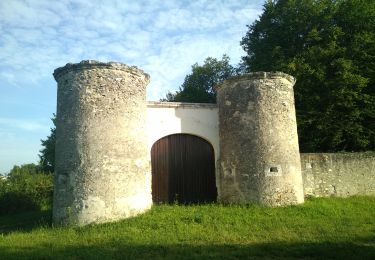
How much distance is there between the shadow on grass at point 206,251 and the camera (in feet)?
22.3

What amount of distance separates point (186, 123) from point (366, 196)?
272 inches

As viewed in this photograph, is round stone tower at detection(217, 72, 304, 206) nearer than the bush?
Yes

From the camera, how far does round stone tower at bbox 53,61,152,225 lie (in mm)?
9742

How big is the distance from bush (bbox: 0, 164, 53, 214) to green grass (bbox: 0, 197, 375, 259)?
7021mm

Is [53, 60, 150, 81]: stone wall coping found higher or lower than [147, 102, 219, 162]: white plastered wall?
higher

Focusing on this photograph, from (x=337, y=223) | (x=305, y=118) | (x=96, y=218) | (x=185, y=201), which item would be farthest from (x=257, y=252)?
(x=305, y=118)

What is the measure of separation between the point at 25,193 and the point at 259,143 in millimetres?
11953

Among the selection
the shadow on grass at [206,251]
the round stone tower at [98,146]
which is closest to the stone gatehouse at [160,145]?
the round stone tower at [98,146]

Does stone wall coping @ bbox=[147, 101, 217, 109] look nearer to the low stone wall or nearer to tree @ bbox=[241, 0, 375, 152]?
the low stone wall

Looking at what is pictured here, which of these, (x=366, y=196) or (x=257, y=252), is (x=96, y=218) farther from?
(x=366, y=196)

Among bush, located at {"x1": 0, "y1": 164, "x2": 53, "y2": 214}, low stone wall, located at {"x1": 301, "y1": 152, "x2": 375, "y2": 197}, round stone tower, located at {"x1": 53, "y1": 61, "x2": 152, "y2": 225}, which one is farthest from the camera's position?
bush, located at {"x1": 0, "y1": 164, "x2": 53, "y2": 214}

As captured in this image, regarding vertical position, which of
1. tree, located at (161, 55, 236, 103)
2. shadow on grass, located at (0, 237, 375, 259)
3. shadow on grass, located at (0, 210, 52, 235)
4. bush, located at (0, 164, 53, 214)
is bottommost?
shadow on grass, located at (0, 237, 375, 259)

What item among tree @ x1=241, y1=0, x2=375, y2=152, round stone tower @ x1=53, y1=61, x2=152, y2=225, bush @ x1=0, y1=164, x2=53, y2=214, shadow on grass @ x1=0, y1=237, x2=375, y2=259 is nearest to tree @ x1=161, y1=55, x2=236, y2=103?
tree @ x1=241, y1=0, x2=375, y2=152

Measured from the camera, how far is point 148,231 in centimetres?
873
